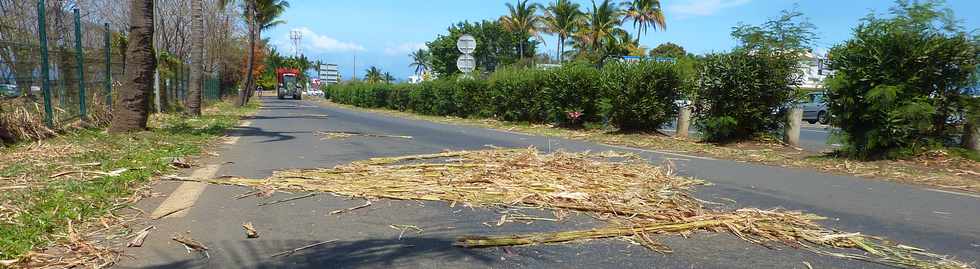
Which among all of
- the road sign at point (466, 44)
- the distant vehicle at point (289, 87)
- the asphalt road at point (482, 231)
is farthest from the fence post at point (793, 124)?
the distant vehicle at point (289, 87)

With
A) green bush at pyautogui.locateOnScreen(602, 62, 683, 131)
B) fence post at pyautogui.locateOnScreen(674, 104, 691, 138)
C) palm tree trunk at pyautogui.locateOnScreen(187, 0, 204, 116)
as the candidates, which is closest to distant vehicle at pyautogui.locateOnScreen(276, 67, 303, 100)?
palm tree trunk at pyautogui.locateOnScreen(187, 0, 204, 116)

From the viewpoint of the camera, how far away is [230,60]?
5334 cm

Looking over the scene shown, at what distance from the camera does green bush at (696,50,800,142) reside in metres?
12.0

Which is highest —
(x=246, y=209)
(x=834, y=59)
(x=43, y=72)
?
(x=834, y=59)

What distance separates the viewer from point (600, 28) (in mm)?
47938

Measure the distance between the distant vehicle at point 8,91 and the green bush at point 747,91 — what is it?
1122 centimetres

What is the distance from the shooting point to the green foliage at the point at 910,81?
880cm

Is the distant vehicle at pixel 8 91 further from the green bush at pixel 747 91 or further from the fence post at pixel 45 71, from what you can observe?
the green bush at pixel 747 91

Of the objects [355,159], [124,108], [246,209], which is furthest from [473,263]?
[124,108]

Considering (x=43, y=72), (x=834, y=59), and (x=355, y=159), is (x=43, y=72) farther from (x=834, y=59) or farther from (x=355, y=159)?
(x=834, y=59)

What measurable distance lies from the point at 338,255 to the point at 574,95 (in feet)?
45.5

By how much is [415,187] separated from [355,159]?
271 cm

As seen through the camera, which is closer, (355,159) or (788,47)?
(355,159)

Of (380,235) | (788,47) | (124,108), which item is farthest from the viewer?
(788,47)
